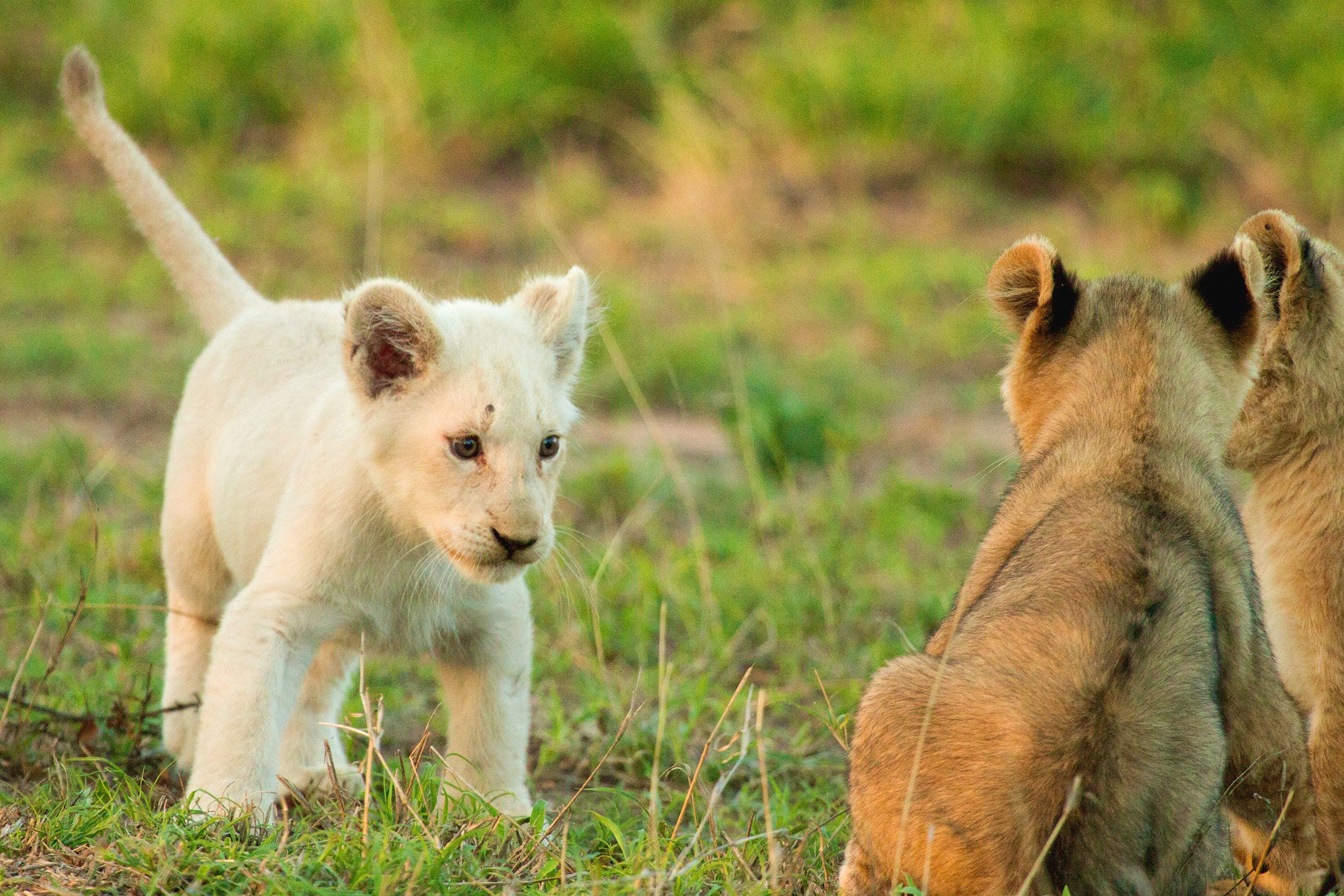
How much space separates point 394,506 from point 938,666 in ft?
4.78

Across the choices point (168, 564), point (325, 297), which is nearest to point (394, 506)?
point (168, 564)

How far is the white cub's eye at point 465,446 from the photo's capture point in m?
3.67

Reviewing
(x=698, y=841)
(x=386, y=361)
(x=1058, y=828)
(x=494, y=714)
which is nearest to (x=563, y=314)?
(x=386, y=361)

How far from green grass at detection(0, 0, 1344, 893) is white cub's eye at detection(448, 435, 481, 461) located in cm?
75

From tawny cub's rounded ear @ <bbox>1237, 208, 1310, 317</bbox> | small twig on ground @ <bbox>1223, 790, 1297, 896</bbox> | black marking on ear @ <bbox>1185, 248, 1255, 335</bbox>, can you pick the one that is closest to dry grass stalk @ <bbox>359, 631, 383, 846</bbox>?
small twig on ground @ <bbox>1223, 790, 1297, 896</bbox>

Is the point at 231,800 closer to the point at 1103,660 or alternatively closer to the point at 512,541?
the point at 512,541

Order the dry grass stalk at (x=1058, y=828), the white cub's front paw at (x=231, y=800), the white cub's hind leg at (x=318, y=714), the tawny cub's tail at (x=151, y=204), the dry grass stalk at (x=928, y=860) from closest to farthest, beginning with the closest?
the dry grass stalk at (x=1058, y=828)
the dry grass stalk at (x=928, y=860)
the white cub's front paw at (x=231, y=800)
the white cub's hind leg at (x=318, y=714)
the tawny cub's tail at (x=151, y=204)

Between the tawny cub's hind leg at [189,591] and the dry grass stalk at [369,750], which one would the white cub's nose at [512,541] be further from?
the tawny cub's hind leg at [189,591]

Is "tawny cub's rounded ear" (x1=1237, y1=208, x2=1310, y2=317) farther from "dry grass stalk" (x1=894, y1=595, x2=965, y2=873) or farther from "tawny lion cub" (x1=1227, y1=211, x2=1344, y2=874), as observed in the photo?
"dry grass stalk" (x1=894, y1=595, x2=965, y2=873)

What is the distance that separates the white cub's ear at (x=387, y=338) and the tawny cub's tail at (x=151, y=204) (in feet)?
4.34

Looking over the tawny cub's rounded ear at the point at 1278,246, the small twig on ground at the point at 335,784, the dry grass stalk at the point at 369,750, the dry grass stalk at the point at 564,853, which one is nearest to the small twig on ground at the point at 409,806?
the dry grass stalk at the point at 369,750

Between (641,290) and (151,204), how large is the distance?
16.8 ft

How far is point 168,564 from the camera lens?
15.3 feet

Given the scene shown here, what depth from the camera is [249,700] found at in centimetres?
367
